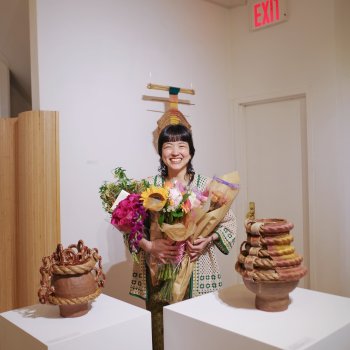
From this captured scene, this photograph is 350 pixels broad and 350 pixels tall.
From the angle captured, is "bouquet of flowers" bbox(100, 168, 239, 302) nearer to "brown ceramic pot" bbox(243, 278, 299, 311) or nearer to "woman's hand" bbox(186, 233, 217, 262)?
"woman's hand" bbox(186, 233, 217, 262)

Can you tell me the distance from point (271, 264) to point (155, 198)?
25.6 inches

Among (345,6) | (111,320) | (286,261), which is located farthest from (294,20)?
(111,320)

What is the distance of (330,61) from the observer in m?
3.01

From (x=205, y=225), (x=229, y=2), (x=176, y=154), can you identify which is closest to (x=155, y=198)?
(x=205, y=225)

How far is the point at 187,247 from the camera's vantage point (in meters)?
2.01

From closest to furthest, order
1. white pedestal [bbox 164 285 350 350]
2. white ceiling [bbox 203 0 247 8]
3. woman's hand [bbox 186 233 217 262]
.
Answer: white pedestal [bbox 164 285 350 350] < woman's hand [bbox 186 233 217 262] < white ceiling [bbox 203 0 247 8]

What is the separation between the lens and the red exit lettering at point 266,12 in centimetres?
330

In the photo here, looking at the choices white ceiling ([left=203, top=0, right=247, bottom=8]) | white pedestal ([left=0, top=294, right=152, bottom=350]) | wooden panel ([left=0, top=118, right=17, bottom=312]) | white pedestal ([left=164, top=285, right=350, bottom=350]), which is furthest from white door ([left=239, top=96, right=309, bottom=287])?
white pedestal ([left=0, top=294, right=152, bottom=350])

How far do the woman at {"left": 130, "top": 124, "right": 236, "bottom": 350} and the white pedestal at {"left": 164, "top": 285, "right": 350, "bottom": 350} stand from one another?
0.53m

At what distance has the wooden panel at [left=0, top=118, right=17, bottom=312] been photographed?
7.76 ft

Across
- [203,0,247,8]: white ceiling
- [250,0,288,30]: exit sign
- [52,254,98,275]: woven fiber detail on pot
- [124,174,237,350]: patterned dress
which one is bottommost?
[124,174,237,350]: patterned dress

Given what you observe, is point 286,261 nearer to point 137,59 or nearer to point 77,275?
point 77,275

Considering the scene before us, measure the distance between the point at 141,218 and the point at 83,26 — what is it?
4.84ft

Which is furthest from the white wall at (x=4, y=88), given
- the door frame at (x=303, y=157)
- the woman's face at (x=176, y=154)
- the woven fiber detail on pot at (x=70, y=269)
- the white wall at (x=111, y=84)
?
the woven fiber detail on pot at (x=70, y=269)
